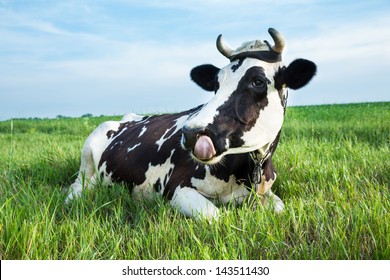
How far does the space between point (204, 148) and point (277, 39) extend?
3.89 ft

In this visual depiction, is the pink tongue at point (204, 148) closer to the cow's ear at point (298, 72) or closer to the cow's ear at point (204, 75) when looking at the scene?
the cow's ear at point (298, 72)

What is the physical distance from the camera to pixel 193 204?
4.36m

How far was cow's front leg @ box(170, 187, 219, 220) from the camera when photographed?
4172 mm

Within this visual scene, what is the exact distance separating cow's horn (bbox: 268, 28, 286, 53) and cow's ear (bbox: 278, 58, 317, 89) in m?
0.18

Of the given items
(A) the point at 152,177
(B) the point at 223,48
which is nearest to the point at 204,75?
(B) the point at 223,48

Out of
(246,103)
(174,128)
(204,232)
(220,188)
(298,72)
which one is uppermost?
(174,128)

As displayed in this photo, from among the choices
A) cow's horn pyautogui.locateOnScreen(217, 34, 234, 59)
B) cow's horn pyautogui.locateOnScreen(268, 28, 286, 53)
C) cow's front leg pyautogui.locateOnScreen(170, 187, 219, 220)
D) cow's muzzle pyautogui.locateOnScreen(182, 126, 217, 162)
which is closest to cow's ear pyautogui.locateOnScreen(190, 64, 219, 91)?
cow's horn pyautogui.locateOnScreen(217, 34, 234, 59)

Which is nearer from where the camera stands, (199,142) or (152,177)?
(199,142)

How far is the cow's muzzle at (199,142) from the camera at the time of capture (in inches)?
145

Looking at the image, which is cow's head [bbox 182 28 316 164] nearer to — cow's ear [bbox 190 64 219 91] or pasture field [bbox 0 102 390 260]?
cow's ear [bbox 190 64 219 91]

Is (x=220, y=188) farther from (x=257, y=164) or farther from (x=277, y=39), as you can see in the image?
(x=277, y=39)

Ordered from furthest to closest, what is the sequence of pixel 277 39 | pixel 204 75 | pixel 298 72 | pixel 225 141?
pixel 204 75
pixel 298 72
pixel 277 39
pixel 225 141
